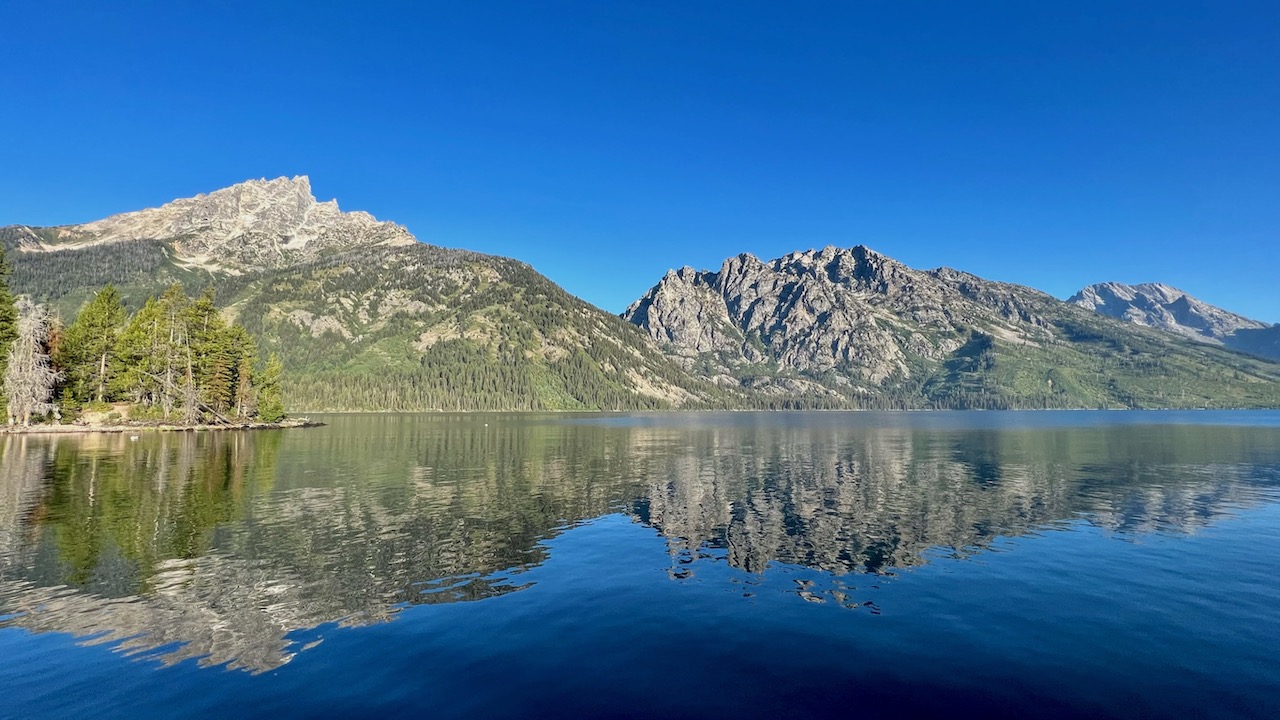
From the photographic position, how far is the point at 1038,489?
209 ft

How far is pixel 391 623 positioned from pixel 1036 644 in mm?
25316

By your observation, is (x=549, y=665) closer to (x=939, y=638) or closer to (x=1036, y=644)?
(x=939, y=638)

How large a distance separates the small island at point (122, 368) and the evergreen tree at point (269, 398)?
681 cm

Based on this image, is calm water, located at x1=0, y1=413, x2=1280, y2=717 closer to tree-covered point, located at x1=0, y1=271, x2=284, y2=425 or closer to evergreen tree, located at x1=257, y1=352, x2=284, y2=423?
tree-covered point, located at x1=0, y1=271, x2=284, y2=425

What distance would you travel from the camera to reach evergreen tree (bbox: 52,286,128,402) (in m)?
134

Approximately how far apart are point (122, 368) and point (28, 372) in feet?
79.6

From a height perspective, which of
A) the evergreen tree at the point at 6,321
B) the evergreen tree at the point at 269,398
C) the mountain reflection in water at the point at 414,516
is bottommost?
the mountain reflection in water at the point at 414,516

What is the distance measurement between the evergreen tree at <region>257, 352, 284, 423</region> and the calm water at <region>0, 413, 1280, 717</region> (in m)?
118

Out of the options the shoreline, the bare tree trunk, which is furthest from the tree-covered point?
the shoreline

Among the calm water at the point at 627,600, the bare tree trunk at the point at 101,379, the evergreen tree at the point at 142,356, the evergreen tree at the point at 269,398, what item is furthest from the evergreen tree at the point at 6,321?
the calm water at the point at 627,600

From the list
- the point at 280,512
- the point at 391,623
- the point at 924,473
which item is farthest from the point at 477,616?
the point at 924,473

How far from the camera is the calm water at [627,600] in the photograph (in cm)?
1852

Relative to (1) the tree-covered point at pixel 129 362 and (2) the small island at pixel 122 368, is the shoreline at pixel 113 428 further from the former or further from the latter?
(1) the tree-covered point at pixel 129 362

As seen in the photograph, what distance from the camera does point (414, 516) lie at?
151 ft
